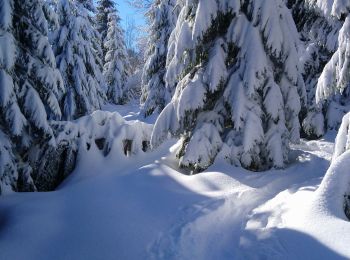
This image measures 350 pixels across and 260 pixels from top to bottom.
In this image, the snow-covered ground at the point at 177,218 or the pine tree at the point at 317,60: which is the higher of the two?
the pine tree at the point at 317,60

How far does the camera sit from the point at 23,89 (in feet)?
25.5

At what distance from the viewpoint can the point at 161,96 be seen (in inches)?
812

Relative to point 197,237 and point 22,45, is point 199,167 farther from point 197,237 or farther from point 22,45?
point 22,45

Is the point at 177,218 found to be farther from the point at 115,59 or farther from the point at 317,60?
the point at 115,59

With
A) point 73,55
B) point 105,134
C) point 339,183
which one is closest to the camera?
point 339,183

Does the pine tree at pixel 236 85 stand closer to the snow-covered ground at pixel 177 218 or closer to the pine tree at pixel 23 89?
the snow-covered ground at pixel 177 218

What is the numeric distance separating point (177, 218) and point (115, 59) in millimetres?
27064

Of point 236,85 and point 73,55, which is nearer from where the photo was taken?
point 236,85

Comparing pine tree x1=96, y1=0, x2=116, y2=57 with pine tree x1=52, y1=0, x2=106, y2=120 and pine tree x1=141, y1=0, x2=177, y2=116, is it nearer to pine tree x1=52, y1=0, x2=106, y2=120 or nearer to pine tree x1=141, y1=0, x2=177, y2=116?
pine tree x1=141, y1=0, x2=177, y2=116

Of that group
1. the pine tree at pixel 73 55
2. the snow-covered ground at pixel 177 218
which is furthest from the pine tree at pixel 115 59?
the snow-covered ground at pixel 177 218

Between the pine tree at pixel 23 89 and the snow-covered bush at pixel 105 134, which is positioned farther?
the snow-covered bush at pixel 105 134

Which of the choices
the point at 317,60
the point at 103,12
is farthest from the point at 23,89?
the point at 103,12

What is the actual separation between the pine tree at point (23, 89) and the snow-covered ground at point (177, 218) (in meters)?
0.84

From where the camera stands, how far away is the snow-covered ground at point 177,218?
4.46m
